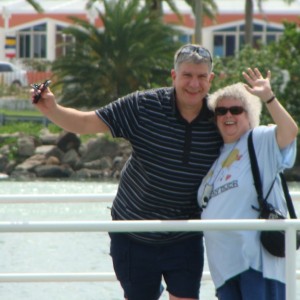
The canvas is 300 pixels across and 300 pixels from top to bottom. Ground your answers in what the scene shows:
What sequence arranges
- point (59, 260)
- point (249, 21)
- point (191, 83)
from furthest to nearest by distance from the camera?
point (249, 21)
point (59, 260)
point (191, 83)

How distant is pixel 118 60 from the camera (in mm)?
36250

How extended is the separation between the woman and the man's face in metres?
0.16

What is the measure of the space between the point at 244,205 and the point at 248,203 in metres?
0.02

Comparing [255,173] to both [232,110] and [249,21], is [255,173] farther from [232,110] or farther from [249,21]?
[249,21]

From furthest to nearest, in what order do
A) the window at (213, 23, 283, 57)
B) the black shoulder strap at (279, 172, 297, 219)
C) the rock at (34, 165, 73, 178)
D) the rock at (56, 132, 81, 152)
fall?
1. the window at (213, 23, 283, 57)
2. the rock at (56, 132, 81, 152)
3. the rock at (34, 165, 73, 178)
4. the black shoulder strap at (279, 172, 297, 219)

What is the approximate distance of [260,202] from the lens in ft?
13.3

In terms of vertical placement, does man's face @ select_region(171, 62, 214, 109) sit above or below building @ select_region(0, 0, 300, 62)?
below

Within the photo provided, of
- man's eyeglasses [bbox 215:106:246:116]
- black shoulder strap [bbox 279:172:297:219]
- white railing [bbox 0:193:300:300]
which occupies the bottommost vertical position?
white railing [bbox 0:193:300:300]

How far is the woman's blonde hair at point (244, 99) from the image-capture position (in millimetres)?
4242

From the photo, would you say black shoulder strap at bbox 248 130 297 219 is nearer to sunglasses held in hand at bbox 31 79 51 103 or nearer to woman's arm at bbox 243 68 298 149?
woman's arm at bbox 243 68 298 149

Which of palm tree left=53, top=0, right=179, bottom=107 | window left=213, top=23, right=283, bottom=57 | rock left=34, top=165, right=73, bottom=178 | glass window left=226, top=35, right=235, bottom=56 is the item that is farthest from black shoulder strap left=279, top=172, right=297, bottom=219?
glass window left=226, top=35, right=235, bottom=56

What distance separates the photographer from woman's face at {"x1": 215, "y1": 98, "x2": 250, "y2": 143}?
4.22m

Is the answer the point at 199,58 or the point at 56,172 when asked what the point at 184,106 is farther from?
the point at 56,172

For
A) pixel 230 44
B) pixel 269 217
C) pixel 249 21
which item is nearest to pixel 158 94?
pixel 269 217
